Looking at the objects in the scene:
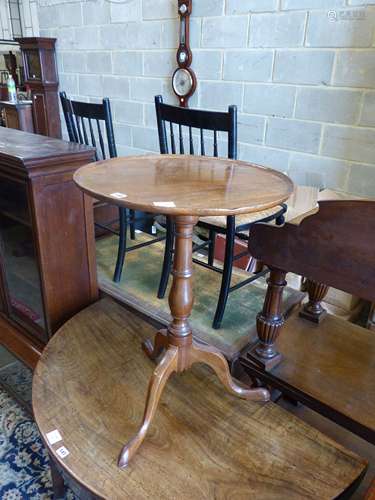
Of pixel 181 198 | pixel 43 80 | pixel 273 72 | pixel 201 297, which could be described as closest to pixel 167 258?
pixel 201 297

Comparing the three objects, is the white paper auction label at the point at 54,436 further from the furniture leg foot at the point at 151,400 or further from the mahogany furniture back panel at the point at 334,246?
the mahogany furniture back panel at the point at 334,246

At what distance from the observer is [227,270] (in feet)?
5.47

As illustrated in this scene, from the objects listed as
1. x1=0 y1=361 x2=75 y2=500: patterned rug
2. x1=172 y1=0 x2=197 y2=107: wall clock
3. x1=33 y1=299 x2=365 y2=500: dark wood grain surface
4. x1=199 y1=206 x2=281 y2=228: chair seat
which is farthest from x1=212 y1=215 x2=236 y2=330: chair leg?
x1=172 y1=0 x2=197 y2=107: wall clock

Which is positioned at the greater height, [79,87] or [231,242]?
[79,87]

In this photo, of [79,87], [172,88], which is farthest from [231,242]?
[79,87]

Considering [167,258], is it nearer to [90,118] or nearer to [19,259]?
[19,259]

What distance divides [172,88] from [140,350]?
2.09 metres

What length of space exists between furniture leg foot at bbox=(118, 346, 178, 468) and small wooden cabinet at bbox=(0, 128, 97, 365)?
717 mm

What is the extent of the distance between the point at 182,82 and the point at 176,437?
242cm

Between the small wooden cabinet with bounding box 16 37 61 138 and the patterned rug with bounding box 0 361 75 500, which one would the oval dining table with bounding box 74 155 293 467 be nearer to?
the patterned rug with bounding box 0 361 75 500

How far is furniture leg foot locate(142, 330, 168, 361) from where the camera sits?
1.36 meters

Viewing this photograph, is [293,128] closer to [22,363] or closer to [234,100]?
[234,100]

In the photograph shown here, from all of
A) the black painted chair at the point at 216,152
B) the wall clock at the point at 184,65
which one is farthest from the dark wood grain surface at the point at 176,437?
the wall clock at the point at 184,65

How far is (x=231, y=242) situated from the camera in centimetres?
162
